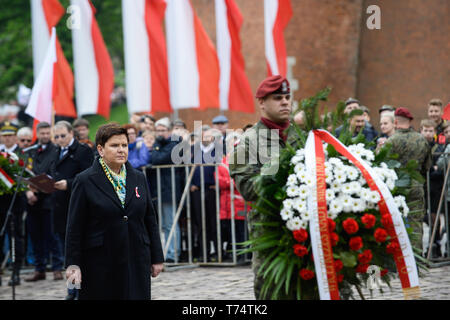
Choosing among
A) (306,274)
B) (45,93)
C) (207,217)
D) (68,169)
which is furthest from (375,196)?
(45,93)

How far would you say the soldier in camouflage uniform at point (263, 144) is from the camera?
18.1 feet

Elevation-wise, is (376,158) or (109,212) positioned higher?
(376,158)

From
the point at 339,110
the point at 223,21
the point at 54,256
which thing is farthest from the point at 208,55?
the point at 339,110

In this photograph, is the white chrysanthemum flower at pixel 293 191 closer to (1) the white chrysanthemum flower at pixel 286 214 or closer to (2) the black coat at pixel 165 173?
(1) the white chrysanthemum flower at pixel 286 214

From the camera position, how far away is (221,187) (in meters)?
12.5

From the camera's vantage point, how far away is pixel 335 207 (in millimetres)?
5137

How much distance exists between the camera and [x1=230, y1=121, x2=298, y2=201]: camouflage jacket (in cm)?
557

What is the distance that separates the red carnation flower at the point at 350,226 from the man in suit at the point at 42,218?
8.17 m

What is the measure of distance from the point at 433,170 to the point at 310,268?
7.31m

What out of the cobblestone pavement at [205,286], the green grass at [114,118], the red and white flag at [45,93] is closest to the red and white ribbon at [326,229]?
the cobblestone pavement at [205,286]

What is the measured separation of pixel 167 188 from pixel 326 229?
7.92 m

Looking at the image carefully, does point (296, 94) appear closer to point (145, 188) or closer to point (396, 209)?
point (145, 188)

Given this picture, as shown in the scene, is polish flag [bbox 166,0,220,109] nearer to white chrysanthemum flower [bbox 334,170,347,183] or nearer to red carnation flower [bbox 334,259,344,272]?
white chrysanthemum flower [bbox 334,170,347,183]

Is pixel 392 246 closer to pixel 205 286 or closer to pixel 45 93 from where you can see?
pixel 205 286
